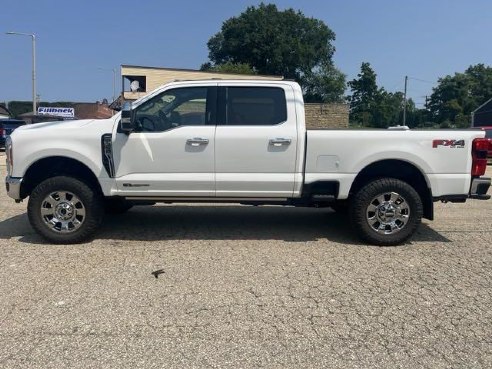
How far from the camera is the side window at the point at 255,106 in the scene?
19.2 feet

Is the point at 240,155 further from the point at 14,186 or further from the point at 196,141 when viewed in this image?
the point at 14,186

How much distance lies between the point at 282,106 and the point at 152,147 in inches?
67.9

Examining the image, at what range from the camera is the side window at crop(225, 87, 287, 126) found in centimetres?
587

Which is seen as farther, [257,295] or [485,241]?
[485,241]

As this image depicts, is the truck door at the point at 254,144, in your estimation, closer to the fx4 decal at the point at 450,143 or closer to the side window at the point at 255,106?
the side window at the point at 255,106

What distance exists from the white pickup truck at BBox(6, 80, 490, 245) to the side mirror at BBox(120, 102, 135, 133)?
42mm

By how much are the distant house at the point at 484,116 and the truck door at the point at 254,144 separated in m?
55.9

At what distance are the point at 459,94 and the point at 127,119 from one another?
9234 centimetres

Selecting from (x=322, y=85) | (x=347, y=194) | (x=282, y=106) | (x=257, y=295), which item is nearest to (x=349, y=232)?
(x=347, y=194)

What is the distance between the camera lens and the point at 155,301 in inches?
163

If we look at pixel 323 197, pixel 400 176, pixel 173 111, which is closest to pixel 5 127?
pixel 173 111

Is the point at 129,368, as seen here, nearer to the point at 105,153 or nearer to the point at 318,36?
the point at 105,153

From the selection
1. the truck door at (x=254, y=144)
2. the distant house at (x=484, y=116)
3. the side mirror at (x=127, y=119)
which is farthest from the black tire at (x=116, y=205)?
the distant house at (x=484, y=116)

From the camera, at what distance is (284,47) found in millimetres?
76625
